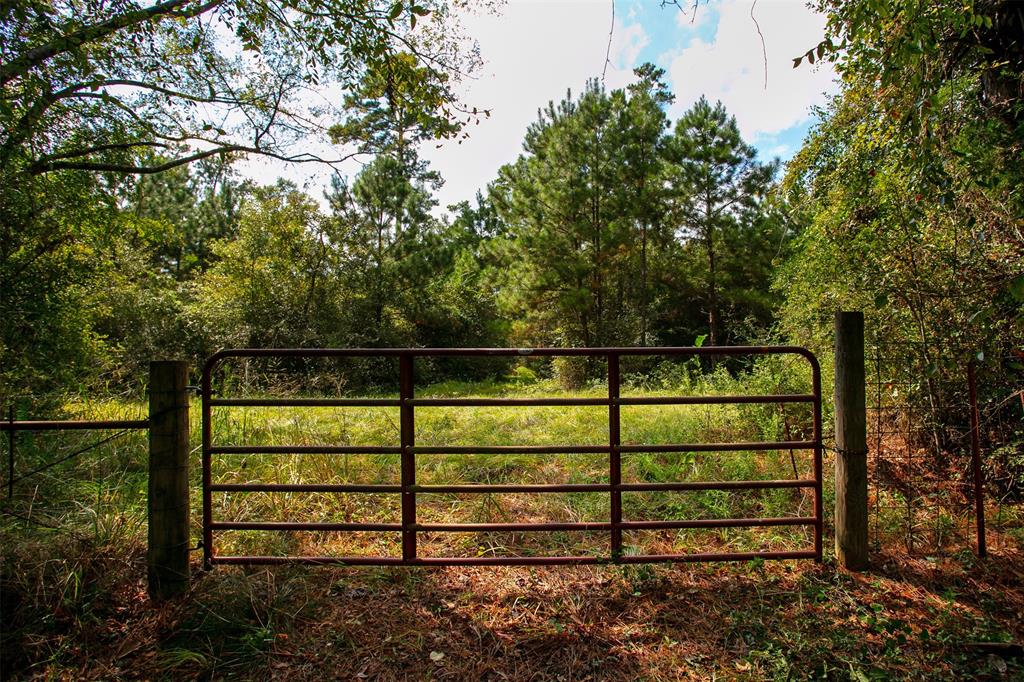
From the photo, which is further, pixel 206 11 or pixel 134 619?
pixel 206 11

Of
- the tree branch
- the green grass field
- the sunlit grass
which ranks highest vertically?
the tree branch

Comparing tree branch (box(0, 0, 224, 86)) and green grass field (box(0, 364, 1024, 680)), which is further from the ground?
tree branch (box(0, 0, 224, 86))

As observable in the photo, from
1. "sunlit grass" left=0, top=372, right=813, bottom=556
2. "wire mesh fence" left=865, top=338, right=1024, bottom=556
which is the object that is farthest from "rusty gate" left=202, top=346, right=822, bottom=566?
"wire mesh fence" left=865, top=338, right=1024, bottom=556

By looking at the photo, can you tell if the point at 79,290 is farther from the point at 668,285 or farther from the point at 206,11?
the point at 668,285

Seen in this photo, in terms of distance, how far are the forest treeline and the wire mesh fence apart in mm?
230

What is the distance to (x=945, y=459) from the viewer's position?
13.4ft

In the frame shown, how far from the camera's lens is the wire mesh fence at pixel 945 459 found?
3.34m

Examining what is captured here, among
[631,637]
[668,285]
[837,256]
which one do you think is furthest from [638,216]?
[631,637]

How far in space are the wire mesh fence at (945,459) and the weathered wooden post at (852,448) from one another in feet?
1.42

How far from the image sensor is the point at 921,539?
332cm

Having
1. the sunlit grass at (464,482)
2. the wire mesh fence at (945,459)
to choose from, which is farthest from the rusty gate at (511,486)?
the wire mesh fence at (945,459)

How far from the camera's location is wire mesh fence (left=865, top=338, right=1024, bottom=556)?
Answer: 334 cm

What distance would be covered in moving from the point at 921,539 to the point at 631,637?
2.41 metres

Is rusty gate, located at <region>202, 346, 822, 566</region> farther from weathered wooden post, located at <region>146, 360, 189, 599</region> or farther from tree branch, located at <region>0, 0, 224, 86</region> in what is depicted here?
tree branch, located at <region>0, 0, 224, 86</region>
